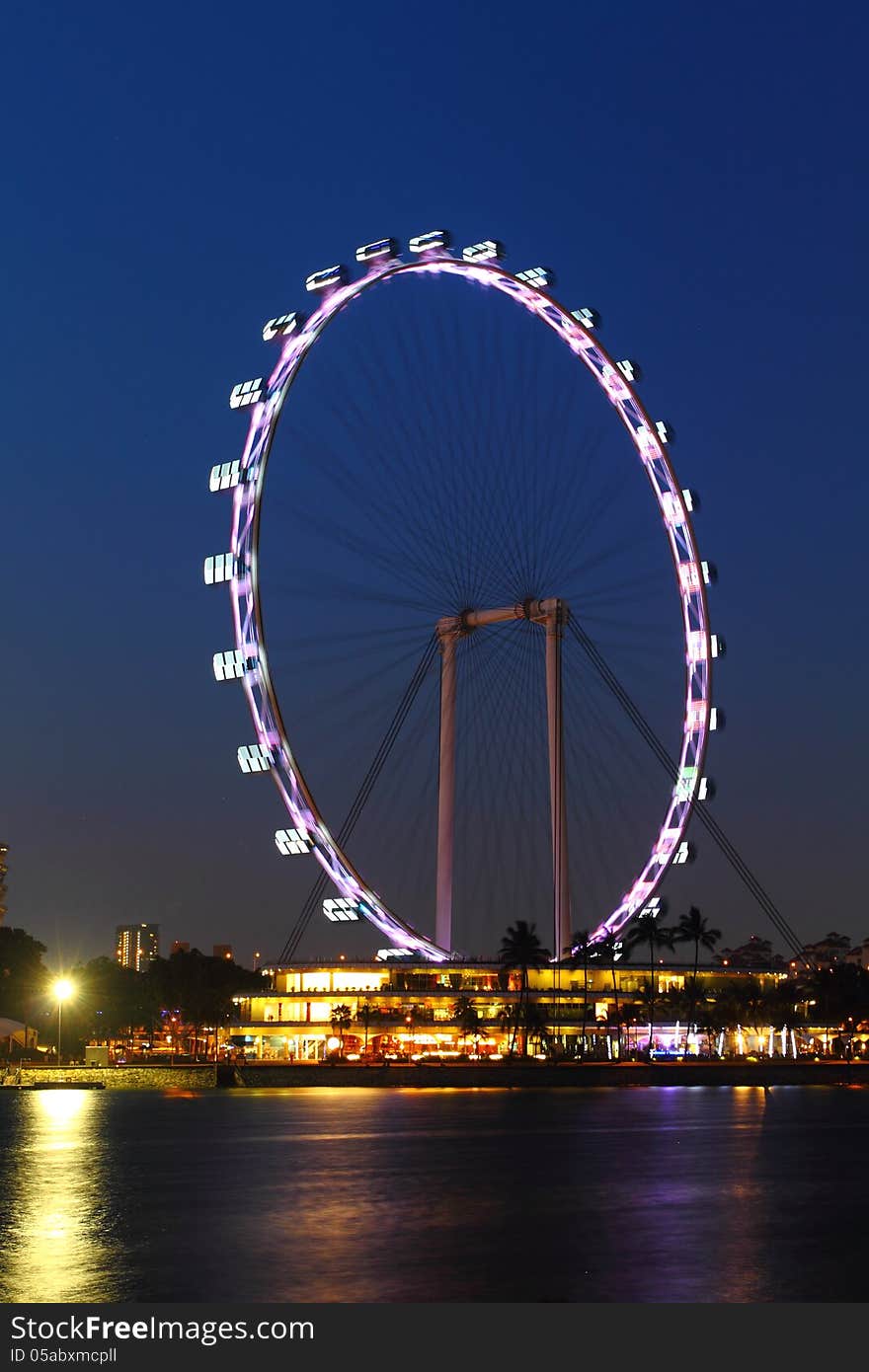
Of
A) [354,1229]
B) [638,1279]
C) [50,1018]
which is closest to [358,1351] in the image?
[638,1279]

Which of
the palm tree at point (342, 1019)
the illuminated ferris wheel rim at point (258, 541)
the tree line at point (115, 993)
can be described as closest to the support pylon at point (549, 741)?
the illuminated ferris wheel rim at point (258, 541)

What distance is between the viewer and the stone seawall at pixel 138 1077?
131000 millimetres

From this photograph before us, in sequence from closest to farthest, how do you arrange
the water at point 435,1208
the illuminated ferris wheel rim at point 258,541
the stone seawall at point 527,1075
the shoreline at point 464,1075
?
the water at point 435,1208 → the illuminated ferris wheel rim at point 258,541 → the stone seawall at point 527,1075 → the shoreline at point 464,1075

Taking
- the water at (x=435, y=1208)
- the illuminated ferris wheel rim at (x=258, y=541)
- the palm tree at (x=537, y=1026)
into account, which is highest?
the illuminated ferris wheel rim at (x=258, y=541)

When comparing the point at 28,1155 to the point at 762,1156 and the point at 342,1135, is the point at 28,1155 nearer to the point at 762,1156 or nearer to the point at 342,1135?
the point at 342,1135

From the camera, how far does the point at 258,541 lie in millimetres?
74125

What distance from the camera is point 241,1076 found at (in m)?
130

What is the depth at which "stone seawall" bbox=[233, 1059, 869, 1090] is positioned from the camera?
4823 inches

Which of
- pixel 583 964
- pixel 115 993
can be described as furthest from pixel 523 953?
pixel 115 993

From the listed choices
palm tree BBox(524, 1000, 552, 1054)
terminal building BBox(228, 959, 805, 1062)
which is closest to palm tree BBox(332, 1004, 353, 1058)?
terminal building BBox(228, 959, 805, 1062)

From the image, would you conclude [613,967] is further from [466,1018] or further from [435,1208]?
[435,1208]

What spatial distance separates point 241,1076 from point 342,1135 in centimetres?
6191

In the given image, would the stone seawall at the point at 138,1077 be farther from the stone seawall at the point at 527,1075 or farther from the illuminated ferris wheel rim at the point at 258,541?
the illuminated ferris wheel rim at the point at 258,541

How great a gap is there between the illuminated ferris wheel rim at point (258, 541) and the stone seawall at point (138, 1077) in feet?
119
